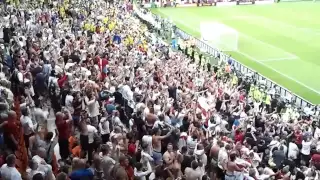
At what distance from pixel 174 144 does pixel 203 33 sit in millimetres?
23596

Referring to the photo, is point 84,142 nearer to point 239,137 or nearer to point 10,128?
point 10,128

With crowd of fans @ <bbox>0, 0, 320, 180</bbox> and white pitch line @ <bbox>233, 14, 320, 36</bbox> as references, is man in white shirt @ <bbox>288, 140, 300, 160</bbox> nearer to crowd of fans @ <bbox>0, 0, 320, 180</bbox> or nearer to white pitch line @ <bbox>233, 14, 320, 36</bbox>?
crowd of fans @ <bbox>0, 0, 320, 180</bbox>

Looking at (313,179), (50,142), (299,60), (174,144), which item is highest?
(50,142)

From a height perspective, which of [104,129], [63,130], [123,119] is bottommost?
[123,119]

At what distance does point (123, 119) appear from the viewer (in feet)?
37.9

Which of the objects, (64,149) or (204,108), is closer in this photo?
(64,149)

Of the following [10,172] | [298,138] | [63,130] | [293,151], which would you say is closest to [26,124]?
[63,130]

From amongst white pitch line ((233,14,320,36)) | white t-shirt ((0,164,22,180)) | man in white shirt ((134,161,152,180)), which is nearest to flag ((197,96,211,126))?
man in white shirt ((134,161,152,180))

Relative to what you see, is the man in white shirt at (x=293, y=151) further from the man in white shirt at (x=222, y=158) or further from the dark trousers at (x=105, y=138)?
the dark trousers at (x=105, y=138)

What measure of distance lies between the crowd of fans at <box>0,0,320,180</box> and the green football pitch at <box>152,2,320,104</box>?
7039 millimetres

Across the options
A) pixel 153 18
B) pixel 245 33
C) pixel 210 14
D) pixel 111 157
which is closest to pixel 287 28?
pixel 245 33

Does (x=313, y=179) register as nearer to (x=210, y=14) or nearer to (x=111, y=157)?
(x=111, y=157)

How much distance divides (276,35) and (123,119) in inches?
998

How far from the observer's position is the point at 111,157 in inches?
322
